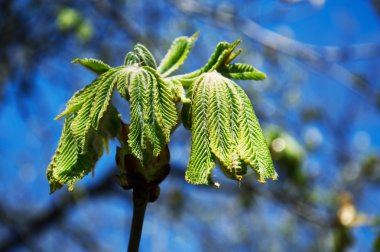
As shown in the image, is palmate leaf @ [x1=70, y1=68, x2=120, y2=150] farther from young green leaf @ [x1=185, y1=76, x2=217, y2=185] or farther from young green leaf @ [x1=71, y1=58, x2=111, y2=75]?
young green leaf @ [x1=185, y1=76, x2=217, y2=185]

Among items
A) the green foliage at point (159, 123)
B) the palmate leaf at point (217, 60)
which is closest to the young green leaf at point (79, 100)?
the green foliage at point (159, 123)

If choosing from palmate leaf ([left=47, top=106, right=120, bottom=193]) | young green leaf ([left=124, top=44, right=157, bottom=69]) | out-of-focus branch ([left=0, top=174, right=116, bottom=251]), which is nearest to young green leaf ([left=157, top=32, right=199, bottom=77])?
young green leaf ([left=124, top=44, right=157, bottom=69])

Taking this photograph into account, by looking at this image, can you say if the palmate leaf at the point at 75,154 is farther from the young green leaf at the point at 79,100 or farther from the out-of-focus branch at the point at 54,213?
the out-of-focus branch at the point at 54,213

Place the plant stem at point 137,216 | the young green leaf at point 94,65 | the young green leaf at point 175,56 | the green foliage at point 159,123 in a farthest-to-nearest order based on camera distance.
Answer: the young green leaf at point 175,56
the young green leaf at point 94,65
the green foliage at point 159,123
the plant stem at point 137,216

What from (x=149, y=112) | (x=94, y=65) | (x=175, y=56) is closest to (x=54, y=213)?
(x=175, y=56)

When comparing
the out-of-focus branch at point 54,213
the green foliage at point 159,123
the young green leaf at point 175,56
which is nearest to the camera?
the green foliage at point 159,123
